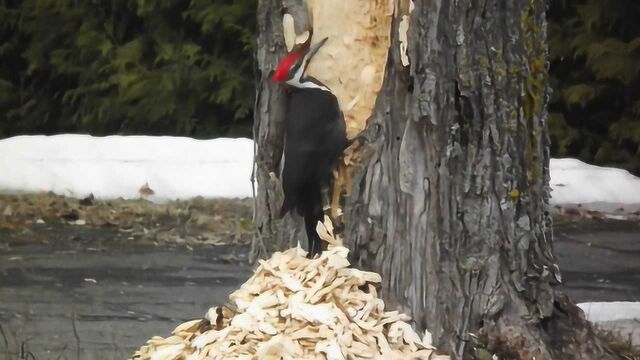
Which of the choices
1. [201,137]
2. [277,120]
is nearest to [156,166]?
[201,137]

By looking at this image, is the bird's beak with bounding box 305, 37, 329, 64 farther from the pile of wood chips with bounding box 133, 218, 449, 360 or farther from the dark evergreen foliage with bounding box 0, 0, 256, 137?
the dark evergreen foliage with bounding box 0, 0, 256, 137

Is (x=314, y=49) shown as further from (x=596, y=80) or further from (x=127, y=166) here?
(x=596, y=80)

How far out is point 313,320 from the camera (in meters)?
2.24

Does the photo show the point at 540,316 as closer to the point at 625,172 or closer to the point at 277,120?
the point at 277,120

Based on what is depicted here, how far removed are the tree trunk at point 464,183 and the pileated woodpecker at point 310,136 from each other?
0.24 ft

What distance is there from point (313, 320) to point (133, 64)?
4.70 m

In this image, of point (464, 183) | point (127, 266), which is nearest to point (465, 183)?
point (464, 183)

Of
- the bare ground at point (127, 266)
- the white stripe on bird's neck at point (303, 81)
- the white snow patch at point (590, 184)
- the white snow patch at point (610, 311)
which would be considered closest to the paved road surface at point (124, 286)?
the bare ground at point (127, 266)

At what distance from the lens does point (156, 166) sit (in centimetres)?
590

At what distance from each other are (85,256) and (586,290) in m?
2.02

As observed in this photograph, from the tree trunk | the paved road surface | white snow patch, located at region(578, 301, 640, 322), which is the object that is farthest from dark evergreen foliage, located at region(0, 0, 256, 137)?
the tree trunk

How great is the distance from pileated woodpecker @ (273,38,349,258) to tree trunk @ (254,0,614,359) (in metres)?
0.07

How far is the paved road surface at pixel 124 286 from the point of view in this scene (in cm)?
348

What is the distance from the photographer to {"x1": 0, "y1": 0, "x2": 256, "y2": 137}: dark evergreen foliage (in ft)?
21.9
